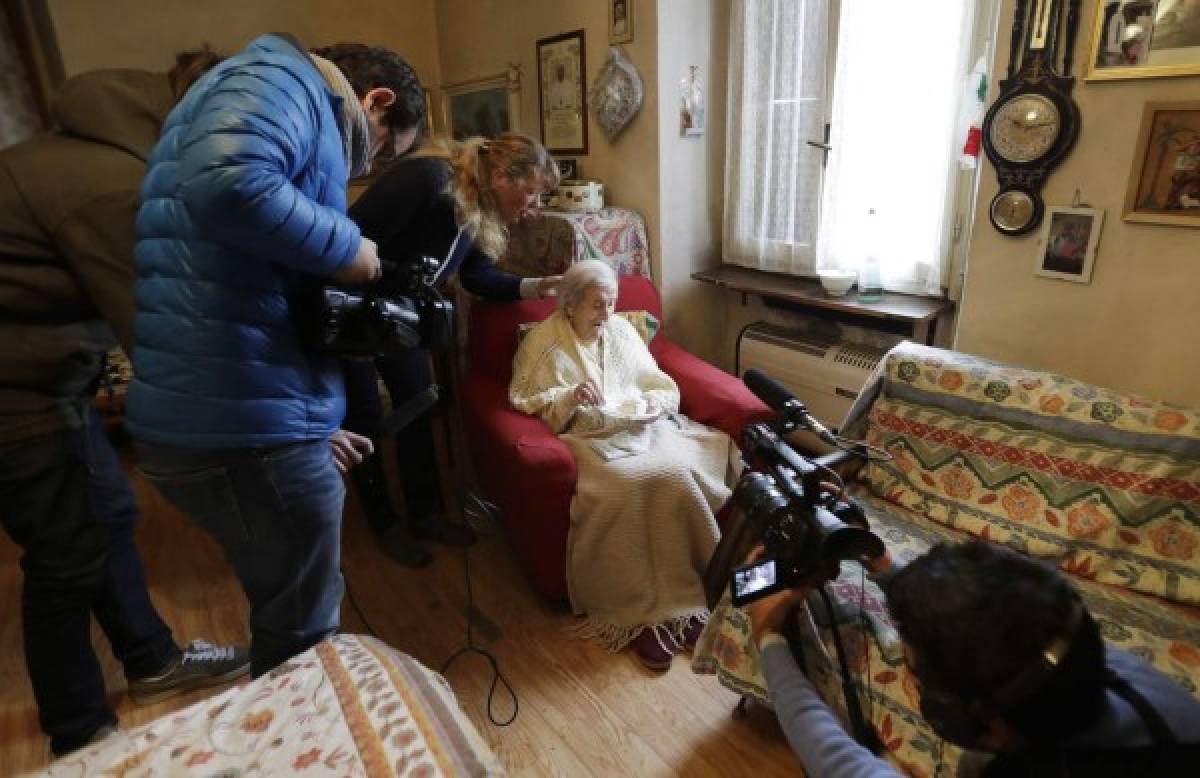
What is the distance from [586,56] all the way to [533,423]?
1.67 meters

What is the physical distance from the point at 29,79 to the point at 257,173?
3193 millimetres

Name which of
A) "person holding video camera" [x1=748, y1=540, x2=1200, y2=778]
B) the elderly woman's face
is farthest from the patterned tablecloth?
"person holding video camera" [x1=748, y1=540, x2=1200, y2=778]

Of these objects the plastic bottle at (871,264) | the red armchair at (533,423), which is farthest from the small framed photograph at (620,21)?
the plastic bottle at (871,264)

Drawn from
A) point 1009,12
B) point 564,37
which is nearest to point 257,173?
point 1009,12

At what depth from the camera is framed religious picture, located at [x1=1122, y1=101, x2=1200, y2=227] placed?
1.47 metres

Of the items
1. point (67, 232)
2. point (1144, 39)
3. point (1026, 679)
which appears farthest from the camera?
point (1144, 39)

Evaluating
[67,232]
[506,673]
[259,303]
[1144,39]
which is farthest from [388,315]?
[1144,39]

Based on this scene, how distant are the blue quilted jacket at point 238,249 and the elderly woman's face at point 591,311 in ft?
3.44

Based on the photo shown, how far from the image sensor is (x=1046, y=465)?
1.50 meters

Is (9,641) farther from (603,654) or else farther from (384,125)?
(384,125)

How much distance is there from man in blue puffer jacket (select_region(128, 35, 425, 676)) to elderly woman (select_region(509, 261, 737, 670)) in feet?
2.55

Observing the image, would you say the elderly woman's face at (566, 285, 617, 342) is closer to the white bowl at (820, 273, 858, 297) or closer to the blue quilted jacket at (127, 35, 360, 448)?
the white bowl at (820, 273, 858, 297)

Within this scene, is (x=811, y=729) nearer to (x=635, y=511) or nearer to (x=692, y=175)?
(x=635, y=511)

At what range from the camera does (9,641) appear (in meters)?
1.83
